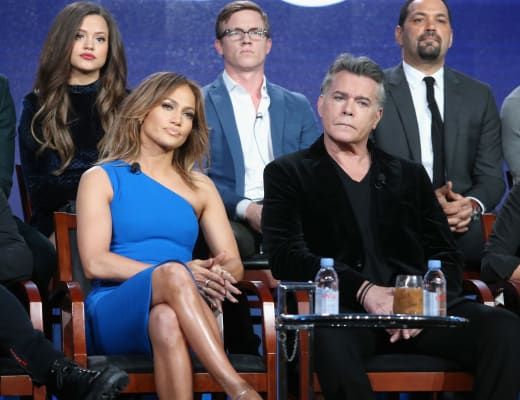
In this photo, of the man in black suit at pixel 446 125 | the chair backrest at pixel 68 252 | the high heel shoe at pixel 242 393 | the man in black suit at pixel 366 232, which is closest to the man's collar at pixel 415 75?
the man in black suit at pixel 446 125

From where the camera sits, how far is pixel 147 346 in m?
3.54

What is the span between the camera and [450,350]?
364 centimetres

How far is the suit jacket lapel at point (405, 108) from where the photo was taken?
4.63 meters

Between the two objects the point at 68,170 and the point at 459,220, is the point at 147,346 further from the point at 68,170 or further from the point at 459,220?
the point at 459,220

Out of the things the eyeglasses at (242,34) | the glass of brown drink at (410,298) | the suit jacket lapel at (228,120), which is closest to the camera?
the glass of brown drink at (410,298)

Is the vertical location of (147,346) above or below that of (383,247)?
below

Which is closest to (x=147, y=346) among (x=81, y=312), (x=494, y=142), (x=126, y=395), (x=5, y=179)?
(x=81, y=312)

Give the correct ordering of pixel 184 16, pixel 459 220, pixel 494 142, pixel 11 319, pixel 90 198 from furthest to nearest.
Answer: pixel 184 16, pixel 494 142, pixel 459 220, pixel 90 198, pixel 11 319

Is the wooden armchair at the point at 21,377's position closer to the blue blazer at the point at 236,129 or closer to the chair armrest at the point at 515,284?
the blue blazer at the point at 236,129

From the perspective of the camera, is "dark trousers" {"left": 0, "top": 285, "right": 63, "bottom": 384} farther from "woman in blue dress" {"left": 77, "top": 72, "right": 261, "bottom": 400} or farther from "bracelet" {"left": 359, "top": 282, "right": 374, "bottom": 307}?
"bracelet" {"left": 359, "top": 282, "right": 374, "bottom": 307}

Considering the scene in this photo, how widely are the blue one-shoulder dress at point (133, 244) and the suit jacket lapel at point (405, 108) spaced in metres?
1.12

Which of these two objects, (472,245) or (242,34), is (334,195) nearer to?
(472,245)

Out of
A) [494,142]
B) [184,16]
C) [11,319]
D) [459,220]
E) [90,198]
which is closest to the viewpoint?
[11,319]

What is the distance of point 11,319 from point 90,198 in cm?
54
